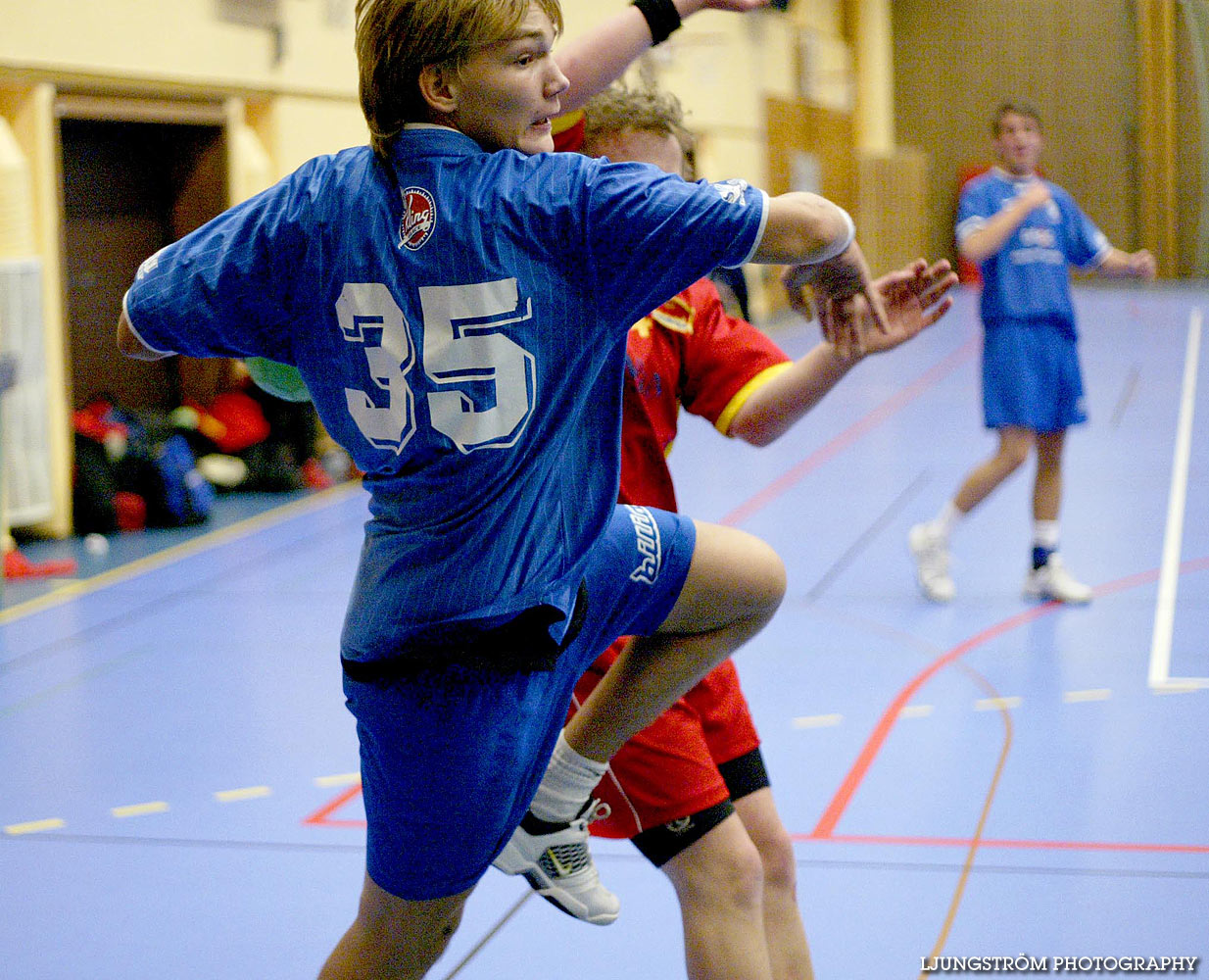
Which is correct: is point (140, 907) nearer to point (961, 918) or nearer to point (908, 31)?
point (961, 918)

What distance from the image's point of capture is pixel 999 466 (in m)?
5.77

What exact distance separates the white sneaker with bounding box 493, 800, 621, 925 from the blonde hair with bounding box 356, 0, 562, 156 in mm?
955

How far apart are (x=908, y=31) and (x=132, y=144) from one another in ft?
52.7

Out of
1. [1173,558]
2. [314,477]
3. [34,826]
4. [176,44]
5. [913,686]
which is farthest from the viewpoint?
[314,477]

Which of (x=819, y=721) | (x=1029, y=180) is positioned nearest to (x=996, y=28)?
(x=1029, y=180)

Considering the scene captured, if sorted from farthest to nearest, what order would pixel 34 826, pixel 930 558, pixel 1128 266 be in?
pixel 1128 266
pixel 930 558
pixel 34 826

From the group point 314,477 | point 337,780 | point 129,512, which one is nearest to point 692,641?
point 337,780

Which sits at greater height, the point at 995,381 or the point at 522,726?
the point at 995,381

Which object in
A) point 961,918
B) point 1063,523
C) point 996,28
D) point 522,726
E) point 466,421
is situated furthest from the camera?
point 996,28

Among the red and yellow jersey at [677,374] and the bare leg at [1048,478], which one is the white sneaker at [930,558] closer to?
the bare leg at [1048,478]

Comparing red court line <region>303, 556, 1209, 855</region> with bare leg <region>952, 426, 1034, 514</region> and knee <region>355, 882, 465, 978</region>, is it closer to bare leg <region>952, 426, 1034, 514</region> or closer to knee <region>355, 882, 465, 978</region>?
bare leg <region>952, 426, 1034, 514</region>

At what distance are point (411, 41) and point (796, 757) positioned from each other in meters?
2.98

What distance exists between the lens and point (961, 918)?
3.10m

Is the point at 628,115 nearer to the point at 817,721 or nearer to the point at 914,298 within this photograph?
the point at 914,298
